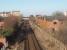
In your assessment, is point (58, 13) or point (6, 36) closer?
point (6, 36)

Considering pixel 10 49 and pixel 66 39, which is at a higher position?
pixel 66 39

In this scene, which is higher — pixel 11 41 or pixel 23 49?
pixel 23 49

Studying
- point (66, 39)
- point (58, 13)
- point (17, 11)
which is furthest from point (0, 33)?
point (17, 11)

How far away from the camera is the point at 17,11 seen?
88.3m

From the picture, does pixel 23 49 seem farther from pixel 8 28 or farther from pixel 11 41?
pixel 8 28

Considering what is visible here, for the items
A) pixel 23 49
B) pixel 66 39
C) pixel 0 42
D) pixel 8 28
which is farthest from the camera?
pixel 8 28

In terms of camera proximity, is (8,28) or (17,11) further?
(17,11)

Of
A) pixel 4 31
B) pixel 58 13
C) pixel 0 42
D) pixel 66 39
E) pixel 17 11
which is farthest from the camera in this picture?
pixel 17 11

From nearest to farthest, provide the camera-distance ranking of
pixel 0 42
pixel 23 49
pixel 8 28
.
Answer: pixel 23 49
pixel 0 42
pixel 8 28

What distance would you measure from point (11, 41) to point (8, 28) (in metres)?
4.78

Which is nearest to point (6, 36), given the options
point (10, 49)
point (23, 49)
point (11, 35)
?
point (11, 35)

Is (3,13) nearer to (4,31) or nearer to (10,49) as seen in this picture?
(4,31)

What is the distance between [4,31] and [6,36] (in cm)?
167

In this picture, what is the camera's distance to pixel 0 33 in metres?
29.8
